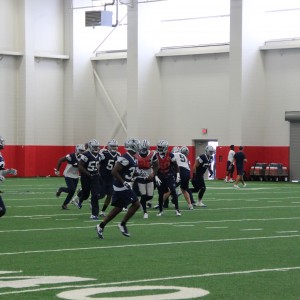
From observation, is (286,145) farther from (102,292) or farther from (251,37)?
(102,292)

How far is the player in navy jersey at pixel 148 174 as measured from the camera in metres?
24.3

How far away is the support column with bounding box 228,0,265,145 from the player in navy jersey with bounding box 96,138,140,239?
29.9 meters

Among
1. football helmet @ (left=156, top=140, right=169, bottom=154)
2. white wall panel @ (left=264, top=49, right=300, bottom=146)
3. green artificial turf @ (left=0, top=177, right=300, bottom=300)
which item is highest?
white wall panel @ (left=264, top=49, right=300, bottom=146)

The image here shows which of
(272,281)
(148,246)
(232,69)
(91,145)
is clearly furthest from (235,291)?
(232,69)

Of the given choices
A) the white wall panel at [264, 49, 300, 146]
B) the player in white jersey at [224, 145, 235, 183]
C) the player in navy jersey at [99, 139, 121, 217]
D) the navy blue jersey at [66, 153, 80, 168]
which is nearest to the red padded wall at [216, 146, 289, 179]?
the white wall panel at [264, 49, 300, 146]

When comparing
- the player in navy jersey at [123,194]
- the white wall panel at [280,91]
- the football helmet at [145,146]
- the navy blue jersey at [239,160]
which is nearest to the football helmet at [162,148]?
the football helmet at [145,146]

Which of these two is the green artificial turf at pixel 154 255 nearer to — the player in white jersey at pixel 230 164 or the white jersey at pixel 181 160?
the white jersey at pixel 181 160

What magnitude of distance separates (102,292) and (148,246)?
19.1 ft

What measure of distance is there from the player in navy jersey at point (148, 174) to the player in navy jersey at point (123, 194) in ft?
17.4

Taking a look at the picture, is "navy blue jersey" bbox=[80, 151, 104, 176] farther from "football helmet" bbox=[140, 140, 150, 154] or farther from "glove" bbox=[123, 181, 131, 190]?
"glove" bbox=[123, 181, 131, 190]

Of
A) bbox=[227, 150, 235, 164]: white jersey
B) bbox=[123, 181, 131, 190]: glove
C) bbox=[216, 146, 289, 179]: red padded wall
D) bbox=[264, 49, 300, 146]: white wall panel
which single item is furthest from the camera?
bbox=[216, 146, 289, 179]: red padded wall

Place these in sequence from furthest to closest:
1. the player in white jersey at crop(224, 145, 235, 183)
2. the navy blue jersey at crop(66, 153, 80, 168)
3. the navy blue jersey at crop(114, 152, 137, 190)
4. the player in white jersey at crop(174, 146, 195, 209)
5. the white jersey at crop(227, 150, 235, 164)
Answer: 1. the player in white jersey at crop(224, 145, 235, 183)
2. the white jersey at crop(227, 150, 235, 164)
3. the navy blue jersey at crop(66, 153, 80, 168)
4. the player in white jersey at crop(174, 146, 195, 209)
5. the navy blue jersey at crop(114, 152, 137, 190)

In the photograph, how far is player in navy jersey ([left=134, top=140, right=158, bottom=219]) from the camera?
79.9 ft

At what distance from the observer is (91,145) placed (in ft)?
80.6
